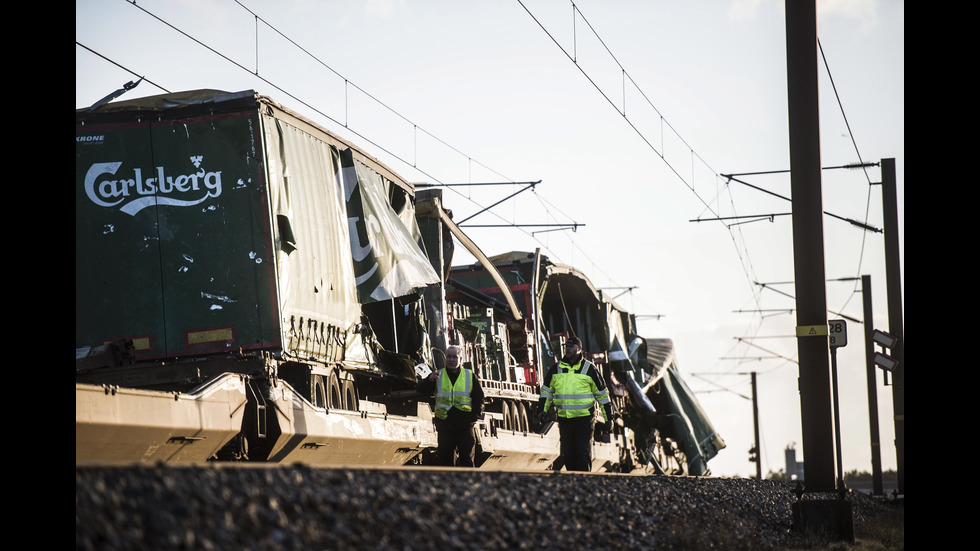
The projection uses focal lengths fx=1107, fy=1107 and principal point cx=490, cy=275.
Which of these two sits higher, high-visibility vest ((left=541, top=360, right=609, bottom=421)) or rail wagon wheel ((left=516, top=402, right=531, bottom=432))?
high-visibility vest ((left=541, top=360, right=609, bottom=421))

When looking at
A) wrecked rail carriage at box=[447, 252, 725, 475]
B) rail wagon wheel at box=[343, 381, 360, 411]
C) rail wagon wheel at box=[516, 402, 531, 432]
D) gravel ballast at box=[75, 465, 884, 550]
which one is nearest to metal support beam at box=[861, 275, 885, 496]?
wrecked rail carriage at box=[447, 252, 725, 475]

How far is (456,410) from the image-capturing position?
1228 centimetres

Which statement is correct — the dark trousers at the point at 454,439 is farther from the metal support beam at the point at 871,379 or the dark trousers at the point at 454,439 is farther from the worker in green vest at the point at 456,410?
the metal support beam at the point at 871,379

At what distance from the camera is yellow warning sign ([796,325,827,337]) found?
506 inches

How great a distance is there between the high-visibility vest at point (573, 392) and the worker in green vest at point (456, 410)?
105 centimetres

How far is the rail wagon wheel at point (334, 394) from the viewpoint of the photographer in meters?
13.4

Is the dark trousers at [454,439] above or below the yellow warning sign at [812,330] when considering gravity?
below

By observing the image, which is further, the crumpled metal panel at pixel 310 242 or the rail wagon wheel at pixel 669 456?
the rail wagon wheel at pixel 669 456

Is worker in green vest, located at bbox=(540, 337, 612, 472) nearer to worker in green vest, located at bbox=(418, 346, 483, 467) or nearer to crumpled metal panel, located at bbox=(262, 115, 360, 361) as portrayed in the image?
worker in green vest, located at bbox=(418, 346, 483, 467)

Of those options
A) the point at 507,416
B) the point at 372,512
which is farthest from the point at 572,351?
the point at 372,512

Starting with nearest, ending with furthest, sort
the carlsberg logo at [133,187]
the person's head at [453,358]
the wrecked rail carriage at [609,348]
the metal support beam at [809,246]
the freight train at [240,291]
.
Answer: the freight train at [240,291] < the carlsberg logo at [133,187] < the person's head at [453,358] < the metal support beam at [809,246] < the wrecked rail carriage at [609,348]

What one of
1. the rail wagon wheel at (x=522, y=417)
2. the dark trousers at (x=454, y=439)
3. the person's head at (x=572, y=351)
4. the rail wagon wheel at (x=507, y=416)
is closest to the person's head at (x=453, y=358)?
the dark trousers at (x=454, y=439)
